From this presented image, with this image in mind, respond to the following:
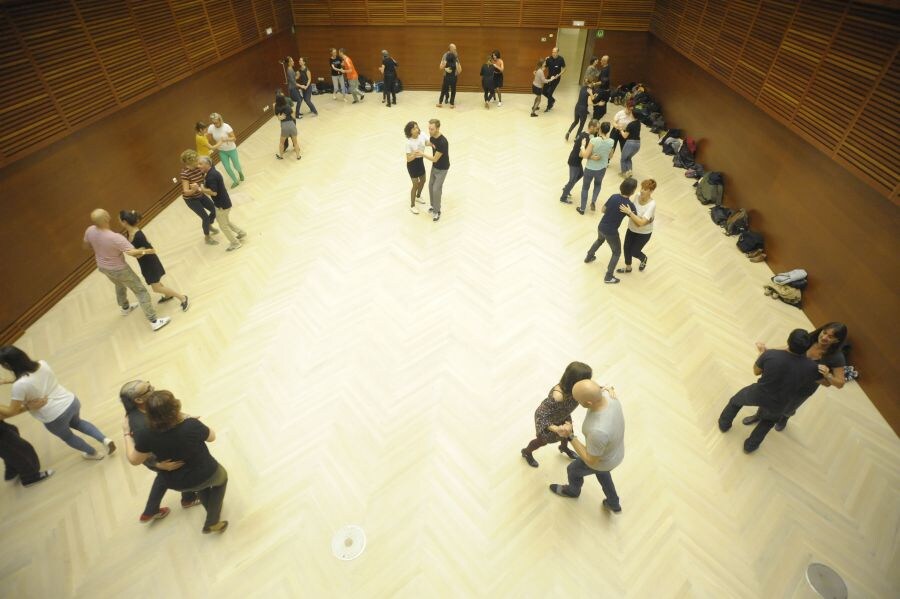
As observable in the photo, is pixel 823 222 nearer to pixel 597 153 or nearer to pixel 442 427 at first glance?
pixel 597 153

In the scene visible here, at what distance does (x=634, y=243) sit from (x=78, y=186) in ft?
28.1

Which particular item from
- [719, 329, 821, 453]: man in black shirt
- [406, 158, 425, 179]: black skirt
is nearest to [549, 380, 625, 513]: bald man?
[719, 329, 821, 453]: man in black shirt

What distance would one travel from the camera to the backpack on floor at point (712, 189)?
8383 millimetres

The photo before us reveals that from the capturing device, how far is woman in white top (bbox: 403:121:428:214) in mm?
6711

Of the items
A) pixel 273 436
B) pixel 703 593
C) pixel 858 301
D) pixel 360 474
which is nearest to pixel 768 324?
pixel 858 301

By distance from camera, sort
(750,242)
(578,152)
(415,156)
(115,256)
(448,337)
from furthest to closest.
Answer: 1. (578,152)
2. (750,242)
3. (415,156)
4. (448,337)
5. (115,256)

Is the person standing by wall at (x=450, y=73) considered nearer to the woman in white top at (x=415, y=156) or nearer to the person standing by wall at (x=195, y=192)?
the woman in white top at (x=415, y=156)

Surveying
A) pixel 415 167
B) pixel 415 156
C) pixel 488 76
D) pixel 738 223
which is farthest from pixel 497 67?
pixel 738 223

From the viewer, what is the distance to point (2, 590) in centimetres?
348

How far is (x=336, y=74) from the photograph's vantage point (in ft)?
43.4

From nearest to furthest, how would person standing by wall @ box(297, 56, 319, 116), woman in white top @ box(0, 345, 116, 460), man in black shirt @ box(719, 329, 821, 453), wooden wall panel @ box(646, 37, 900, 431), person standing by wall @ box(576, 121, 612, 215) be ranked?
woman in white top @ box(0, 345, 116, 460), man in black shirt @ box(719, 329, 821, 453), wooden wall panel @ box(646, 37, 900, 431), person standing by wall @ box(576, 121, 612, 215), person standing by wall @ box(297, 56, 319, 116)

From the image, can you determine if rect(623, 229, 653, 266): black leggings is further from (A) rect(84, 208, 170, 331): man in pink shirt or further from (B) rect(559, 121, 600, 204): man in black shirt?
(A) rect(84, 208, 170, 331): man in pink shirt

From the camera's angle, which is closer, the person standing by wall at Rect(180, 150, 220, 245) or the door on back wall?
the person standing by wall at Rect(180, 150, 220, 245)

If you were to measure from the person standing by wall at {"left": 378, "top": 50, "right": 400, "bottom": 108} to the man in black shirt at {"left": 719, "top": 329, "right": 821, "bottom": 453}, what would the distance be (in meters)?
12.1
